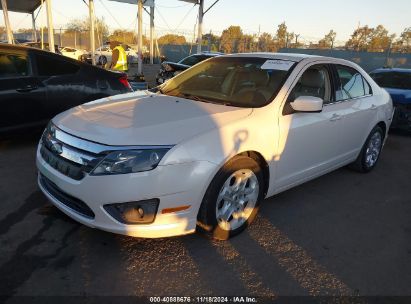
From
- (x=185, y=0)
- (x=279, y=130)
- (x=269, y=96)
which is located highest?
(x=185, y=0)

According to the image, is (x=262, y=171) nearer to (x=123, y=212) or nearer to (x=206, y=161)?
(x=206, y=161)

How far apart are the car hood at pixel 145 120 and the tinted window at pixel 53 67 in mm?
2078

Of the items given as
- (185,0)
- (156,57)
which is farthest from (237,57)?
(156,57)

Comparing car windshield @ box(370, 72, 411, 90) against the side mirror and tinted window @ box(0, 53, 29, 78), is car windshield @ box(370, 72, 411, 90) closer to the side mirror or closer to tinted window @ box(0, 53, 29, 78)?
the side mirror

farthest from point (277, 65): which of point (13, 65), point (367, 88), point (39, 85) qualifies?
point (13, 65)

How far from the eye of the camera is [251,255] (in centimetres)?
301

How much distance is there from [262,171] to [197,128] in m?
0.85

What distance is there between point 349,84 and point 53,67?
3.97 metres

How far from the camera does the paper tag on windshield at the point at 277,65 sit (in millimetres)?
3779

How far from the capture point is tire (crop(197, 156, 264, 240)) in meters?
2.89

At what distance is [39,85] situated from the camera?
512 cm

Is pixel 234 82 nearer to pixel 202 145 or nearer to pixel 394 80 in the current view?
pixel 202 145

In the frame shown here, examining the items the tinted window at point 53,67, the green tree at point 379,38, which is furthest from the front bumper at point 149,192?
the green tree at point 379,38

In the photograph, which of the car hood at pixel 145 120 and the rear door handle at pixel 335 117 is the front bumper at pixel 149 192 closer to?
the car hood at pixel 145 120
